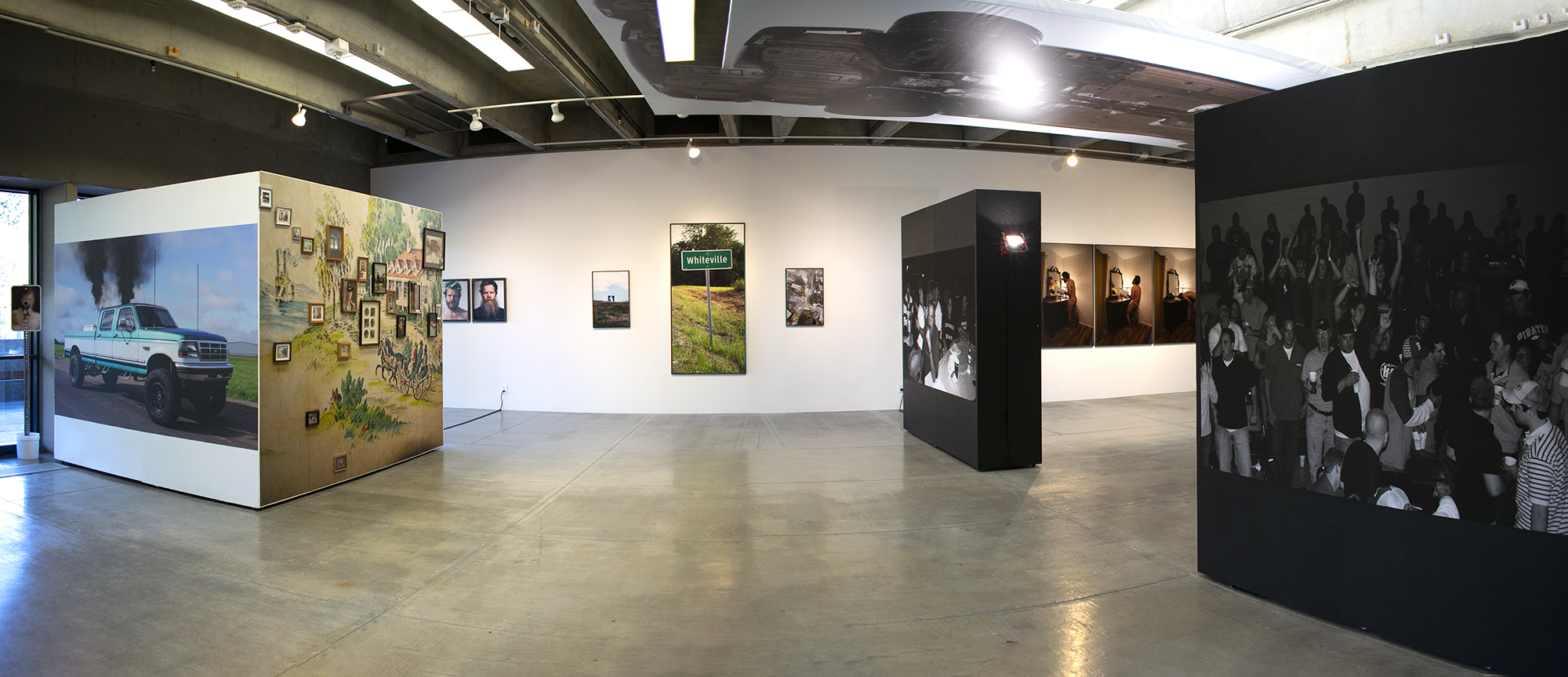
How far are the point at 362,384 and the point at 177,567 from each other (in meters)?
2.53

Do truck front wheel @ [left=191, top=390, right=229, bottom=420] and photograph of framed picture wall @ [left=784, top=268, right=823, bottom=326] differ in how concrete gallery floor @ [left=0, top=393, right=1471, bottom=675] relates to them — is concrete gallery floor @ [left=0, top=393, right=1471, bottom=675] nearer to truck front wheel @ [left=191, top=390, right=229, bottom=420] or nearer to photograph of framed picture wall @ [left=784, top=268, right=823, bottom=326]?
truck front wheel @ [left=191, top=390, right=229, bottom=420]

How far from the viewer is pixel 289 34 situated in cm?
612

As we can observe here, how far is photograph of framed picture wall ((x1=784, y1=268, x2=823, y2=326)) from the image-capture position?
9727 mm

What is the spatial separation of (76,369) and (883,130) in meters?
10.2

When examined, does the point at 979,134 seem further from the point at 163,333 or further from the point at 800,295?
the point at 163,333

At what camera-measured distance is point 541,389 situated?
33.2ft

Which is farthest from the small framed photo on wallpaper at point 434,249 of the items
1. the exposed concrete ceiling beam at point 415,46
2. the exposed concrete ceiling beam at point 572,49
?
the exposed concrete ceiling beam at point 572,49

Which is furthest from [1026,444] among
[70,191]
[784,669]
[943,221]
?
[70,191]

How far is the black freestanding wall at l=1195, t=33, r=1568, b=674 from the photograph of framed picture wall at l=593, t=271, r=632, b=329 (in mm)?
8125

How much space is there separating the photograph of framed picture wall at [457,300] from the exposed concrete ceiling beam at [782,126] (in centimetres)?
588

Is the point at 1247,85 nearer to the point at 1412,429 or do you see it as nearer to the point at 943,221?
the point at 943,221

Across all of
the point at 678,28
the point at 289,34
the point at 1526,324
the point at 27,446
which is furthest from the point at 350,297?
the point at 1526,324

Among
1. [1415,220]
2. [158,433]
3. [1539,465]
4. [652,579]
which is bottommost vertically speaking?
[652,579]

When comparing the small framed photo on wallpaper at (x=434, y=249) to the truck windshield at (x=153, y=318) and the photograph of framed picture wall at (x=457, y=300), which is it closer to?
the truck windshield at (x=153, y=318)
